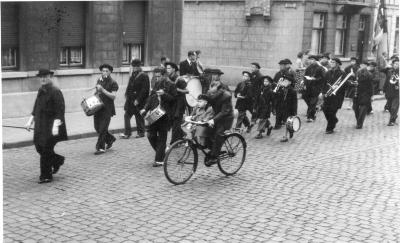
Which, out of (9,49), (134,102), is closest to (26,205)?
(134,102)

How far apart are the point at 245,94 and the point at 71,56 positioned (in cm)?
601

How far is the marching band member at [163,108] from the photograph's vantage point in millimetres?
9953

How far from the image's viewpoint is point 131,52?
59.9ft

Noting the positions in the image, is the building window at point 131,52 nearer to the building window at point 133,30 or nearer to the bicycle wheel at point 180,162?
the building window at point 133,30

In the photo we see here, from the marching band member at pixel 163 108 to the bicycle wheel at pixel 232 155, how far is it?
118 cm

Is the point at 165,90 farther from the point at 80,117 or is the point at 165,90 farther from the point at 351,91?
the point at 351,91

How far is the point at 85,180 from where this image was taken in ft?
29.4

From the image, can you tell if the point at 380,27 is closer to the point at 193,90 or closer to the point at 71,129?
the point at 193,90

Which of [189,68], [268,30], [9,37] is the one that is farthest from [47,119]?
[268,30]

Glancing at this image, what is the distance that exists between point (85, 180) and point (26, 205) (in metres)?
1.57

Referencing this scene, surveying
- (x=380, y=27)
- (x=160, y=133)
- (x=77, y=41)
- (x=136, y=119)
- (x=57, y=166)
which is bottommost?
(x=57, y=166)

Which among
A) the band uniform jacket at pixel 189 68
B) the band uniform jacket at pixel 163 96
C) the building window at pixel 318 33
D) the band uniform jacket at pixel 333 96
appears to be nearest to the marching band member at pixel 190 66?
the band uniform jacket at pixel 189 68

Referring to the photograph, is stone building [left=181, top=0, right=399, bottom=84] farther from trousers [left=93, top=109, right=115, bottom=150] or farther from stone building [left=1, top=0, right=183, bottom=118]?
trousers [left=93, top=109, right=115, bottom=150]

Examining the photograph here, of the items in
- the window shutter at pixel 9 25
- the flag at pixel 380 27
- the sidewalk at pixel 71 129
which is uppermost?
the flag at pixel 380 27
